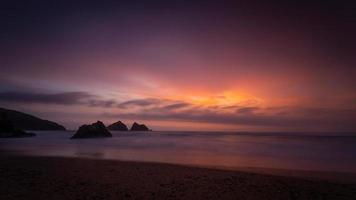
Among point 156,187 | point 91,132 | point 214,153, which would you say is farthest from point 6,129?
point 156,187

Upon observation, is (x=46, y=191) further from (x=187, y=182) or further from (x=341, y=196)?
(x=341, y=196)

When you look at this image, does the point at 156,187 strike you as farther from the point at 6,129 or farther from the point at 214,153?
the point at 6,129

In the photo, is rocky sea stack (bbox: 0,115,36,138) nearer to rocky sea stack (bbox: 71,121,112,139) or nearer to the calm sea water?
rocky sea stack (bbox: 71,121,112,139)

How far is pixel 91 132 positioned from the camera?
96.9m

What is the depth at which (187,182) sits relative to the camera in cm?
1586

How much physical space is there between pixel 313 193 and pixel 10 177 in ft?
56.4

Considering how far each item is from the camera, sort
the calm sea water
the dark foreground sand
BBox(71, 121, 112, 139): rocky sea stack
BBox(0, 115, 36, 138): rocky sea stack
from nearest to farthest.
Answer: the dark foreground sand < the calm sea water < BBox(0, 115, 36, 138): rocky sea stack < BBox(71, 121, 112, 139): rocky sea stack

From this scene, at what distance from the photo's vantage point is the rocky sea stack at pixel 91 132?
304 ft

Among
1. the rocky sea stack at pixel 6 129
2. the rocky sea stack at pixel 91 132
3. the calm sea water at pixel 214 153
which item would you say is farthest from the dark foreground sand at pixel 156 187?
the rocky sea stack at pixel 6 129

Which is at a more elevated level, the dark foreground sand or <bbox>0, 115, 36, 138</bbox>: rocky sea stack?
<bbox>0, 115, 36, 138</bbox>: rocky sea stack

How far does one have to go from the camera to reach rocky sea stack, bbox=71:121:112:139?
304ft

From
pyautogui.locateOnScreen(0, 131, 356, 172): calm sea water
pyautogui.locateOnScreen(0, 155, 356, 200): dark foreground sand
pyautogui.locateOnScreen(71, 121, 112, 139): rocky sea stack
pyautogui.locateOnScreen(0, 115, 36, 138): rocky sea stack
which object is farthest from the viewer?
pyautogui.locateOnScreen(71, 121, 112, 139): rocky sea stack

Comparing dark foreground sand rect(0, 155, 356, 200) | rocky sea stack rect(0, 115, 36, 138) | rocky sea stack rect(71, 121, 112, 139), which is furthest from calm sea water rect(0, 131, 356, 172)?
rocky sea stack rect(0, 115, 36, 138)

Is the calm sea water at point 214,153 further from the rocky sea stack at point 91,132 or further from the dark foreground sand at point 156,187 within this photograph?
the rocky sea stack at point 91,132
